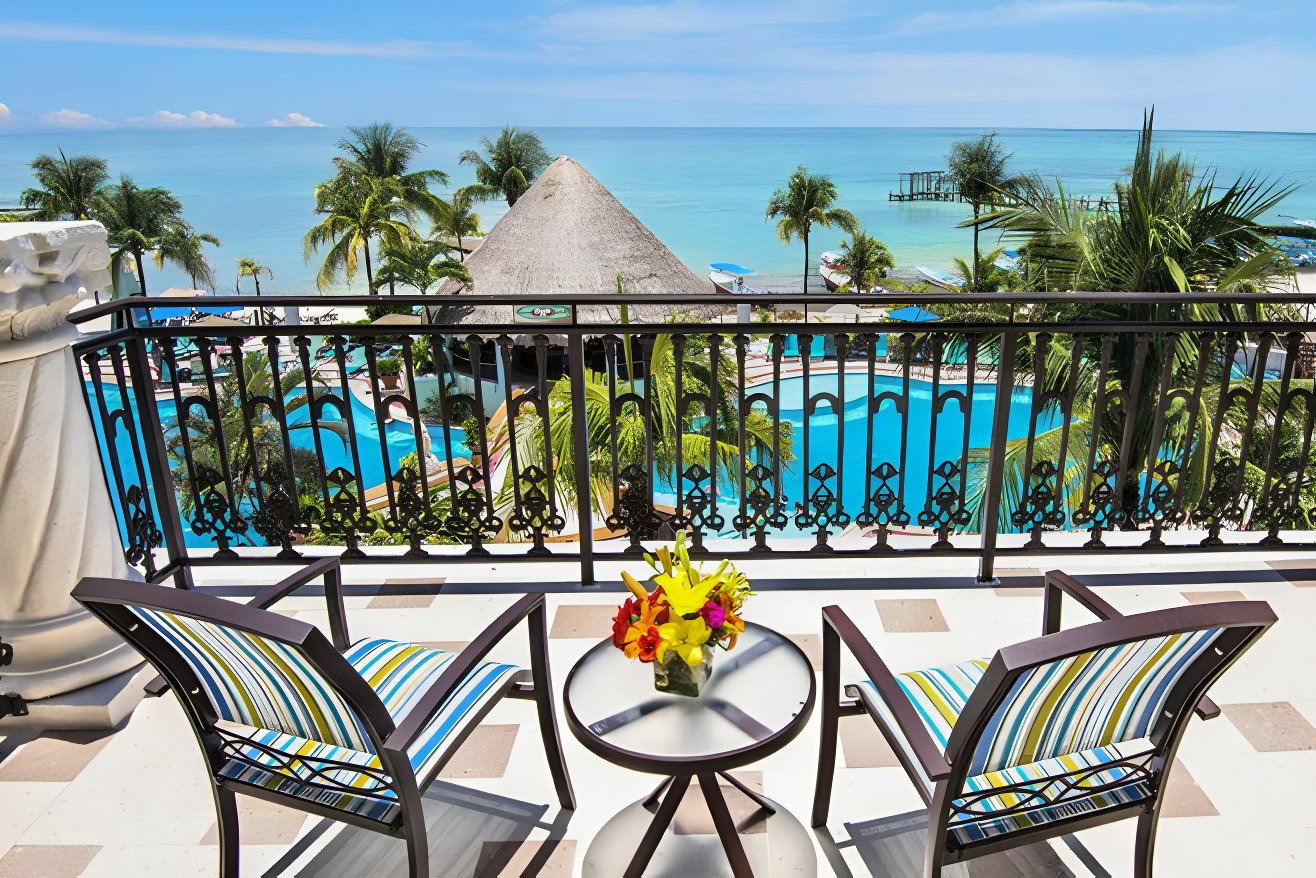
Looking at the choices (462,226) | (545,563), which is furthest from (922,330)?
(462,226)

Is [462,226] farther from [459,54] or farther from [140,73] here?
[140,73]

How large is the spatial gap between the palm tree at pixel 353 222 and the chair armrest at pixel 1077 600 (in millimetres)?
34347

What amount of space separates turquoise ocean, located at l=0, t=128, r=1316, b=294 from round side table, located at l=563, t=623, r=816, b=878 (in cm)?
2985

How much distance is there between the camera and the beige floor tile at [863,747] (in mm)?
2381


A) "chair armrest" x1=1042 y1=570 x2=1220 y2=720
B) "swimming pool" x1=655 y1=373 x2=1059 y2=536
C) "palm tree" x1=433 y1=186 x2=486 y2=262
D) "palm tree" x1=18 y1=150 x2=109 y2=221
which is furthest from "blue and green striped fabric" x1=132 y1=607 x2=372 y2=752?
"palm tree" x1=18 y1=150 x2=109 y2=221

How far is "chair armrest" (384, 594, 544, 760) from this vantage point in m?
1.56

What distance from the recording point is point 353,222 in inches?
1383

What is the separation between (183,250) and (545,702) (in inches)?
1884

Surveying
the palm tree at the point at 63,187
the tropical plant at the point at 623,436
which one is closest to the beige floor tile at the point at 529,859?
the tropical plant at the point at 623,436

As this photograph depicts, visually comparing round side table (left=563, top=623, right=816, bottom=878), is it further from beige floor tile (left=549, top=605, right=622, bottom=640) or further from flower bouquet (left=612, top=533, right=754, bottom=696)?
beige floor tile (left=549, top=605, right=622, bottom=640)

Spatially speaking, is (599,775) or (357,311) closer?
(599,775)

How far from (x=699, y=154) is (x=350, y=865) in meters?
161

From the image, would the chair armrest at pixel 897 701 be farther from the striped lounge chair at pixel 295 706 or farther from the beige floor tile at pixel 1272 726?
the beige floor tile at pixel 1272 726

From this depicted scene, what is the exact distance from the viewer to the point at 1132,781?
1.60 m
